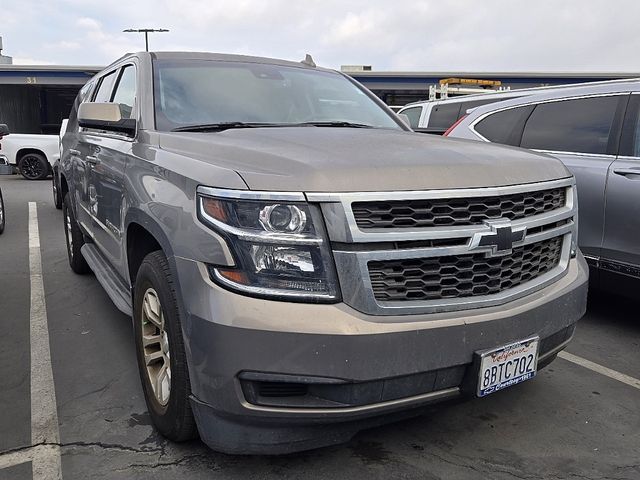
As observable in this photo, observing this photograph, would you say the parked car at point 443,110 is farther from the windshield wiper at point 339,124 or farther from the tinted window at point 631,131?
the windshield wiper at point 339,124

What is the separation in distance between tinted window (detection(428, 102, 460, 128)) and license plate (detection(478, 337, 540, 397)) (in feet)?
19.5

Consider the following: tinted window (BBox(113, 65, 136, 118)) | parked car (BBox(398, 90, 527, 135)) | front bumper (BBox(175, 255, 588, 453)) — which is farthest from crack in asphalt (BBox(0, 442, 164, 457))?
parked car (BBox(398, 90, 527, 135))

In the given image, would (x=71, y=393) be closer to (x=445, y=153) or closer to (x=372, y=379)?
(x=372, y=379)

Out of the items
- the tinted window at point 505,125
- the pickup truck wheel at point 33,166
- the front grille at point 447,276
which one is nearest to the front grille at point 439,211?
the front grille at point 447,276

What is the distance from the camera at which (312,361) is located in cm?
197

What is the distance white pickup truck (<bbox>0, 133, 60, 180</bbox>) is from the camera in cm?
1502

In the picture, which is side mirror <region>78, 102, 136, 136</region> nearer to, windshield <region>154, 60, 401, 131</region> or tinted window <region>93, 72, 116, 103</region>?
windshield <region>154, 60, 401, 131</region>

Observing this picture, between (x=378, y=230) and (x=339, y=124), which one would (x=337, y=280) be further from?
(x=339, y=124)

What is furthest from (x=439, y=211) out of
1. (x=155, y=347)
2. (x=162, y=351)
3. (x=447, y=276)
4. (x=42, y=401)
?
(x=42, y=401)

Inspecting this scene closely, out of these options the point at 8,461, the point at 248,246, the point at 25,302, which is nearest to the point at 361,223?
the point at 248,246

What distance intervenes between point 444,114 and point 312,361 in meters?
6.86

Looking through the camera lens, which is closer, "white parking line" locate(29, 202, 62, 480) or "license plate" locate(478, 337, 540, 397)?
"license plate" locate(478, 337, 540, 397)

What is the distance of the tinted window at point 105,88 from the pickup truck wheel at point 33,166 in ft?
38.6

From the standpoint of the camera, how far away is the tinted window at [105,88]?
4.40m
